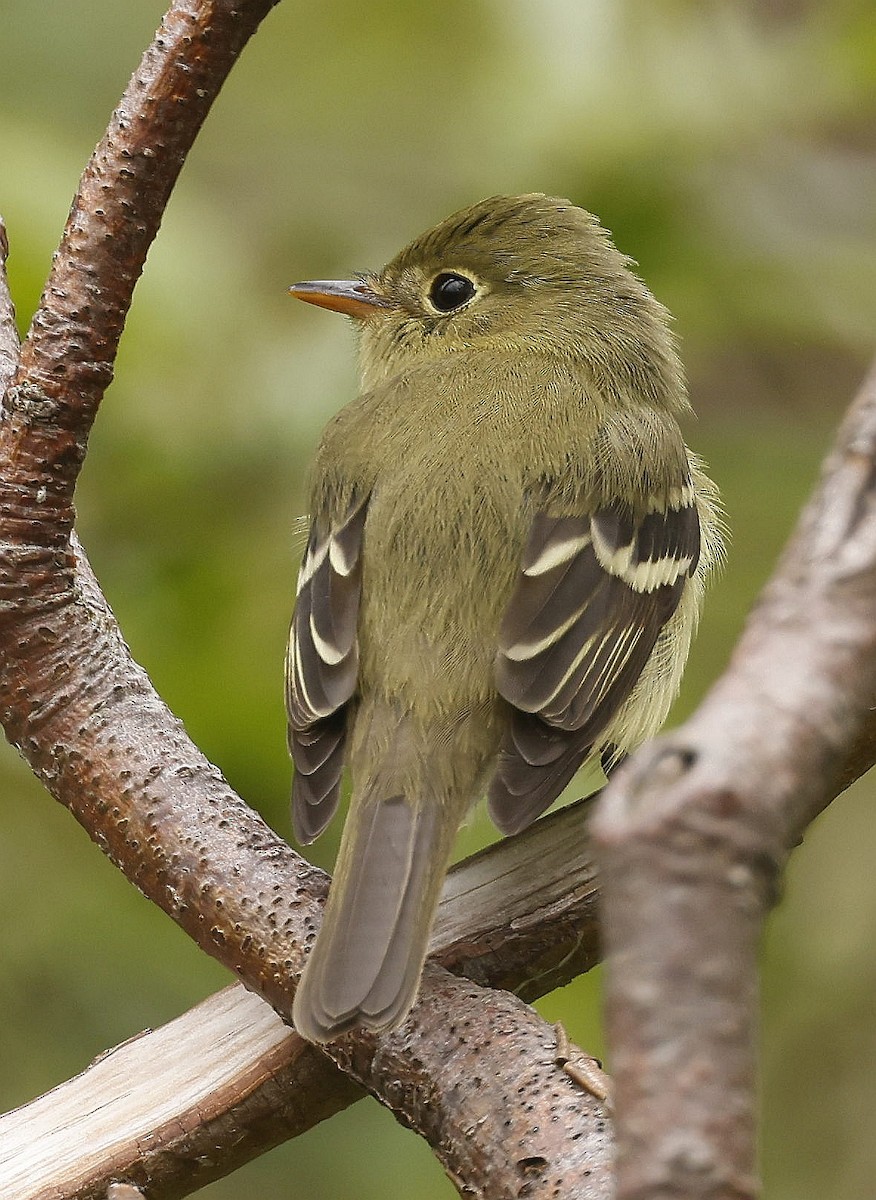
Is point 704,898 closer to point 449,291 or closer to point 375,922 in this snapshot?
point 375,922

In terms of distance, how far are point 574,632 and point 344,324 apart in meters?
1.21

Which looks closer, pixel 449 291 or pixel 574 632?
pixel 574 632

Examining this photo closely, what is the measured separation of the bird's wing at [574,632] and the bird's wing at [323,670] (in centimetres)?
27

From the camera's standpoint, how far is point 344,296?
3607mm

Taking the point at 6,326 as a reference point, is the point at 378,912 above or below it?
below

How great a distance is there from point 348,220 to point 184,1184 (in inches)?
86.2

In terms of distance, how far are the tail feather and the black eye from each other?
5.06 ft

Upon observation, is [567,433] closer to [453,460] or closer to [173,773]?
[453,460]

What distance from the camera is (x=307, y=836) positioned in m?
2.56

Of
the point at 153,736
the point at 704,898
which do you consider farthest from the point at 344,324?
the point at 704,898

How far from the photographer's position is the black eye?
12.1 feet

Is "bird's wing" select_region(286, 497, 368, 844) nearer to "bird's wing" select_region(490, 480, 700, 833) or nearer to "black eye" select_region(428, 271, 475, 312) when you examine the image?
"bird's wing" select_region(490, 480, 700, 833)

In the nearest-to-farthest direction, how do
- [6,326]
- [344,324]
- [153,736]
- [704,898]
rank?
[704,898], [153,736], [6,326], [344,324]

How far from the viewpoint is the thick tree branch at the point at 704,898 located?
2.83 feet
